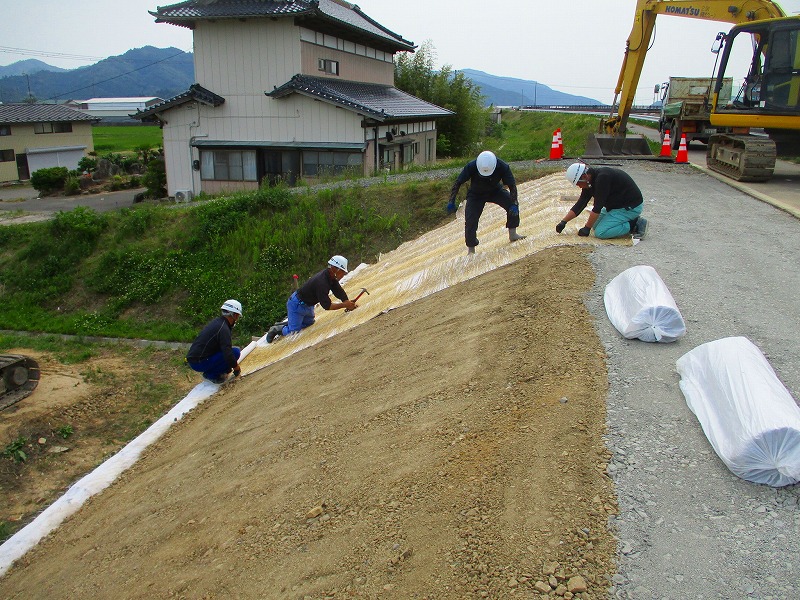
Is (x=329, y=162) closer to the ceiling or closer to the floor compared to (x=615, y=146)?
closer to the floor

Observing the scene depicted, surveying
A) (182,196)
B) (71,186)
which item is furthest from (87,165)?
(182,196)

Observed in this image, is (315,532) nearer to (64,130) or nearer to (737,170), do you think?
(737,170)

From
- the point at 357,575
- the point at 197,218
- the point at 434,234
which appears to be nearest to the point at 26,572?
the point at 357,575

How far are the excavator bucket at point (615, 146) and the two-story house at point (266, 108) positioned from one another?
6429mm

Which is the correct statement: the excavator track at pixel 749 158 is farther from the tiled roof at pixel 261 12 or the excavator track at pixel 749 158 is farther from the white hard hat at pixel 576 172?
the tiled roof at pixel 261 12

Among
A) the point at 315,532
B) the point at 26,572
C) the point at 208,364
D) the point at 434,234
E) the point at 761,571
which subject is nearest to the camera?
the point at 761,571

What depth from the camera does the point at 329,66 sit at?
2183cm

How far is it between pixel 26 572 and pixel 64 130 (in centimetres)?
3685

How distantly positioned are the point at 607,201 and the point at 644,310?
3162mm

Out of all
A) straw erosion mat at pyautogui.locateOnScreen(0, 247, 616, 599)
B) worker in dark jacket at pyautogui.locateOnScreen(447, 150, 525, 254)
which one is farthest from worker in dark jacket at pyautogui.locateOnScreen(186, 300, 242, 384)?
worker in dark jacket at pyautogui.locateOnScreen(447, 150, 525, 254)

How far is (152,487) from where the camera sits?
542 centimetres

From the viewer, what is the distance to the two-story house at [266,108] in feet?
63.5

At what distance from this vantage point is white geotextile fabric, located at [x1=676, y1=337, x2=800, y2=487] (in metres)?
3.20

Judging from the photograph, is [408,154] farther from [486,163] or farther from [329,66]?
[486,163]
